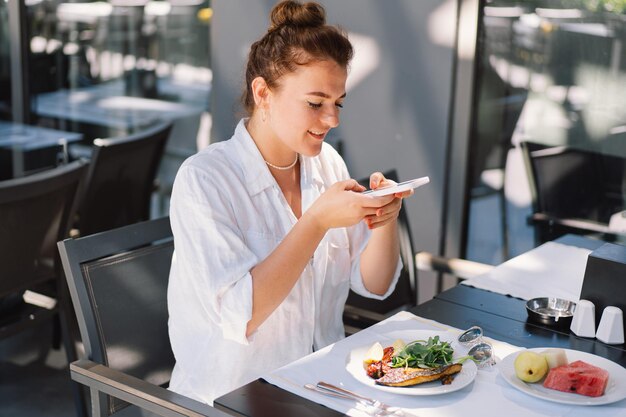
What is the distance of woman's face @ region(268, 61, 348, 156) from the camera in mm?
1913

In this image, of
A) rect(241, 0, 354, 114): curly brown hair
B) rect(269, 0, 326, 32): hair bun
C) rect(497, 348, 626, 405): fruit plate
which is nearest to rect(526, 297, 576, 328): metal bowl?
rect(497, 348, 626, 405): fruit plate

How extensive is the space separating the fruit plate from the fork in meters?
0.25

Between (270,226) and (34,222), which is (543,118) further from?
(34,222)

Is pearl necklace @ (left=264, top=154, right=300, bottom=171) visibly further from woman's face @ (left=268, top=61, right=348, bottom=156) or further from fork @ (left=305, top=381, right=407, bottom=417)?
fork @ (left=305, top=381, right=407, bottom=417)

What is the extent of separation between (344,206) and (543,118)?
5.20 feet

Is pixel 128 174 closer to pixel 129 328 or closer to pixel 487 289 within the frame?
pixel 129 328

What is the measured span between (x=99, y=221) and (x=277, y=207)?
1.59 metres

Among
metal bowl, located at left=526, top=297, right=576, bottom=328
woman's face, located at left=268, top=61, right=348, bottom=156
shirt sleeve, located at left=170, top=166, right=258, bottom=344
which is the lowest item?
metal bowl, located at left=526, top=297, right=576, bottom=328

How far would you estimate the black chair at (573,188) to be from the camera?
3.01 meters

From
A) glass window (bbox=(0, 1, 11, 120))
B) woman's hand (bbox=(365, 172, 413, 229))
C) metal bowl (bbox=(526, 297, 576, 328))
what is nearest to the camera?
woman's hand (bbox=(365, 172, 413, 229))

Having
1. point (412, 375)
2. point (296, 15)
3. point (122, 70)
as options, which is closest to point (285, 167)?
point (296, 15)

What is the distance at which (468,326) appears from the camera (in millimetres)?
1941

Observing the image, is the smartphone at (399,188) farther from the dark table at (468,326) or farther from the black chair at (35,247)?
the black chair at (35,247)

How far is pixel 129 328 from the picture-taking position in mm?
2049
